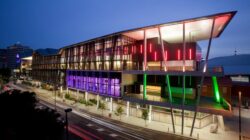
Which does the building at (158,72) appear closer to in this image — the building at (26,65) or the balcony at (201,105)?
the balcony at (201,105)

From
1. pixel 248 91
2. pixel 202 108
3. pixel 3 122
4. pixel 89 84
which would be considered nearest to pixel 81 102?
pixel 89 84

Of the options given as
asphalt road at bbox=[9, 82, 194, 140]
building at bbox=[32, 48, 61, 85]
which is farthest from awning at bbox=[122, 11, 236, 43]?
building at bbox=[32, 48, 61, 85]

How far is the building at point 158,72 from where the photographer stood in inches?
1428

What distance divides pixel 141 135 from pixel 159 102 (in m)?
8.39

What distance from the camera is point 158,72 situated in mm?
40625

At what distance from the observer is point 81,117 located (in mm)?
46375

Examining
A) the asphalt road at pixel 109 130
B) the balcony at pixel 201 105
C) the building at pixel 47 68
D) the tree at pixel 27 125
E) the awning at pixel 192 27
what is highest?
the awning at pixel 192 27

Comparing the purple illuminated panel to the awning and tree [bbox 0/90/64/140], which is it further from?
tree [bbox 0/90/64/140]

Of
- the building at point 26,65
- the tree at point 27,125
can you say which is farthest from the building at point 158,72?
the building at point 26,65

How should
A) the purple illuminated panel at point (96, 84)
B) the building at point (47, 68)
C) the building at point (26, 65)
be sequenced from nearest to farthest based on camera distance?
the purple illuminated panel at point (96, 84), the building at point (47, 68), the building at point (26, 65)

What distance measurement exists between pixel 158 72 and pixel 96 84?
24.9 m

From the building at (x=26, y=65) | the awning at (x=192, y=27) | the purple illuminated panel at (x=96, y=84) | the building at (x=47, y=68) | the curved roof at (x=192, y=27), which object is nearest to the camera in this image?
the curved roof at (x=192, y=27)

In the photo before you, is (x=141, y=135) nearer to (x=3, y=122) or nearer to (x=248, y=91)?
(x=3, y=122)

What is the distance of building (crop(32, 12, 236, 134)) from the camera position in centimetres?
3628
